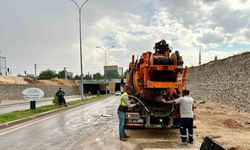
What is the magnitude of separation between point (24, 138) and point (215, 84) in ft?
84.2

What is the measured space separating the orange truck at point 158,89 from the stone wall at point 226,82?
12454 millimetres

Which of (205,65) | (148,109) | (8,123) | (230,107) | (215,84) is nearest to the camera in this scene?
(148,109)

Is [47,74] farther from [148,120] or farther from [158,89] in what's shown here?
[148,120]

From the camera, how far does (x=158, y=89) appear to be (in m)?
12.4

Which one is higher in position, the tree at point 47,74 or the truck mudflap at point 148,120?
the tree at point 47,74

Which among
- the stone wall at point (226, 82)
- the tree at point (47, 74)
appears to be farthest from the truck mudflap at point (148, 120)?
the tree at point (47, 74)

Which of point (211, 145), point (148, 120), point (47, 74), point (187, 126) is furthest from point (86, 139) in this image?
point (47, 74)

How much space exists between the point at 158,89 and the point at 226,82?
1963 cm

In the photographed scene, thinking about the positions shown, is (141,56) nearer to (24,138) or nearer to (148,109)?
(148,109)

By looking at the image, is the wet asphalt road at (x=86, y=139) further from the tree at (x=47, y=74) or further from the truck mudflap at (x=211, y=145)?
the tree at (x=47, y=74)

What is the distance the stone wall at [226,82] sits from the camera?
25391 mm

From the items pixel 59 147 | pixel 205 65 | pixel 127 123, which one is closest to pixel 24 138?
pixel 59 147

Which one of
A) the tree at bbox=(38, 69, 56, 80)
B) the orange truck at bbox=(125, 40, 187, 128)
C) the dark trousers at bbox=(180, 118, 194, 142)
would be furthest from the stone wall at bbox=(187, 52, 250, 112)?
the tree at bbox=(38, 69, 56, 80)

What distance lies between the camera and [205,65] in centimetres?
4116
